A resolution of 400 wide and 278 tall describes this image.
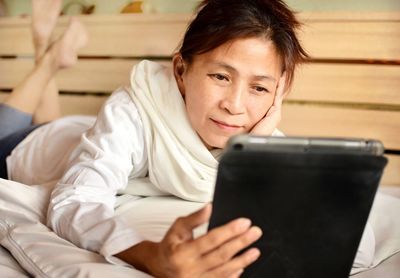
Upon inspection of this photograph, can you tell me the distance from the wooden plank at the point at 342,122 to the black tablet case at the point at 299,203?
3.27 feet

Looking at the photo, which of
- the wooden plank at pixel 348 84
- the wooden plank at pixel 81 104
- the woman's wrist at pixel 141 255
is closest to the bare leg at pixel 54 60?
the wooden plank at pixel 81 104

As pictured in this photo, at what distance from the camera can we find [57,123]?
151 cm

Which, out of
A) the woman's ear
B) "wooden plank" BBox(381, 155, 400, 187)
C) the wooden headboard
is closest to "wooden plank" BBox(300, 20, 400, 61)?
the wooden headboard

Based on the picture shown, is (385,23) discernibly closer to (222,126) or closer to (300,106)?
(300,106)

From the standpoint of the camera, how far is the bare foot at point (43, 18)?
1.91m

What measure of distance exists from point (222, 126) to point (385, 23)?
2.76 feet

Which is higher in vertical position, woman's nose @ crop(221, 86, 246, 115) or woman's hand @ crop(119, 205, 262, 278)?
woman's nose @ crop(221, 86, 246, 115)

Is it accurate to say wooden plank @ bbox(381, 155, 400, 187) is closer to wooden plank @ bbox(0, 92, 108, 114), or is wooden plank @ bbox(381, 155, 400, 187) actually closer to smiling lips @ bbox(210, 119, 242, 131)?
smiling lips @ bbox(210, 119, 242, 131)

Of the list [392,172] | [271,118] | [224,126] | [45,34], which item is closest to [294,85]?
[392,172]

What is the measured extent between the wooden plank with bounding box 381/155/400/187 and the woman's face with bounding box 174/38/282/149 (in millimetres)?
741

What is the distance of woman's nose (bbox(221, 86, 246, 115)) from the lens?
37.7 inches

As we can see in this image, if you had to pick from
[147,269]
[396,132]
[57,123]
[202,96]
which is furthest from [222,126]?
[396,132]

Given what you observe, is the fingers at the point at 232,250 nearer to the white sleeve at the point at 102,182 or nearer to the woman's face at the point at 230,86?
the white sleeve at the point at 102,182

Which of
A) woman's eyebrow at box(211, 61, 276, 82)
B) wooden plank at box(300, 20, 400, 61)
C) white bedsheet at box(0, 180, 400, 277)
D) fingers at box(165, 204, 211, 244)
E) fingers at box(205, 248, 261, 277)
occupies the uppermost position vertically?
wooden plank at box(300, 20, 400, 61)
